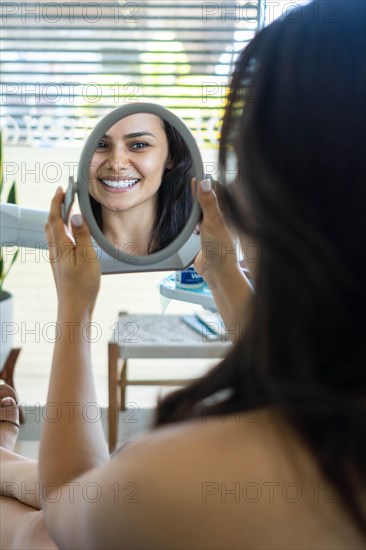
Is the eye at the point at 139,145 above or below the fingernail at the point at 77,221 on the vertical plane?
above

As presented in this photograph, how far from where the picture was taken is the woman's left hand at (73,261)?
0.87 meters

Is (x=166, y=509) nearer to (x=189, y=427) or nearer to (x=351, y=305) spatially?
(x=189, y=427)

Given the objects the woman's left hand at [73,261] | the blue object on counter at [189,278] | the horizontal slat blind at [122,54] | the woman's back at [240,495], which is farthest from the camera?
the horizontal slat blind at [122,54]

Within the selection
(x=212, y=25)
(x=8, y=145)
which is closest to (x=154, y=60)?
(x=212, y=25)

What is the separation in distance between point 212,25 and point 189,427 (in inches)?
122

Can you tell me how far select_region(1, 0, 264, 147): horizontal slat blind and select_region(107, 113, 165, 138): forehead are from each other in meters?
2.22

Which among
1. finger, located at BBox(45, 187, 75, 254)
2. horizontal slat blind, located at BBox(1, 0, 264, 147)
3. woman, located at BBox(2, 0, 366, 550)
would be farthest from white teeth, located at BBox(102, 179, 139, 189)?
horizontal slat blind, located at BBox(1, 0, 264, 147)

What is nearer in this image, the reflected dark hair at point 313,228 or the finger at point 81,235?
the reflected dark hair at point 313,228

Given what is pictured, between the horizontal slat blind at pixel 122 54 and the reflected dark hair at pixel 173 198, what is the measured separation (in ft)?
7.28

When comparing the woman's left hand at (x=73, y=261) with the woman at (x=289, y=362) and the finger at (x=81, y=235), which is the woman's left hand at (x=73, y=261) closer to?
the finger at (x=81, y=235)

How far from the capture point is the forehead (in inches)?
38.8

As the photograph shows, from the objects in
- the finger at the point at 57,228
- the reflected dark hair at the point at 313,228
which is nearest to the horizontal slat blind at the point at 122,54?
the finger at the point at 57,228

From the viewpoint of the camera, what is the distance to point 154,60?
3.31m

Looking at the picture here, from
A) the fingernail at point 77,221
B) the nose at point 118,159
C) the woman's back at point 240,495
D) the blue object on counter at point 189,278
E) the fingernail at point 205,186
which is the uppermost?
the nose at point 118,159
